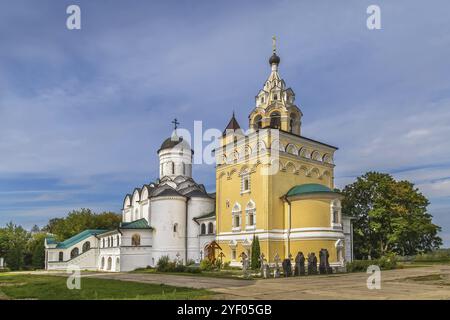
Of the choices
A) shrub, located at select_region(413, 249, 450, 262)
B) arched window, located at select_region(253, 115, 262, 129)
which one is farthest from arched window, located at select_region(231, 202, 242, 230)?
shrub, located at select_region(413, 249, 450, 262)

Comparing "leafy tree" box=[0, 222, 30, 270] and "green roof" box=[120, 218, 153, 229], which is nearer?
"green roof" box=[120, 218, 153, 229]

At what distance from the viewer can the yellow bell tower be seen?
3158 centimetres

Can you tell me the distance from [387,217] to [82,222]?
39.3 meters

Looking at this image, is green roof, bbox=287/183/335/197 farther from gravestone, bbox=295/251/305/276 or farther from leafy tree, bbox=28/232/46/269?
leafy tree, bbox=28/232/46/269

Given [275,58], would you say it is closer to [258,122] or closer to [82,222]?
[258,122]

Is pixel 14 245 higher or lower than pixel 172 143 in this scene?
lower

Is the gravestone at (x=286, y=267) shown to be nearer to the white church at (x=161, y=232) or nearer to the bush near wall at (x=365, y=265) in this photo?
the bush near wall at (x=365, y=265)

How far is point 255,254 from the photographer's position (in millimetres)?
30547

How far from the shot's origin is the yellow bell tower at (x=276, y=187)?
31.6 meters

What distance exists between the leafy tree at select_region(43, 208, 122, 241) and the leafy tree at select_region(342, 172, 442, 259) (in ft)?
104

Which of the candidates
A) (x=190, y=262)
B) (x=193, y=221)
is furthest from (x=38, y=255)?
(x=190, y=262)
